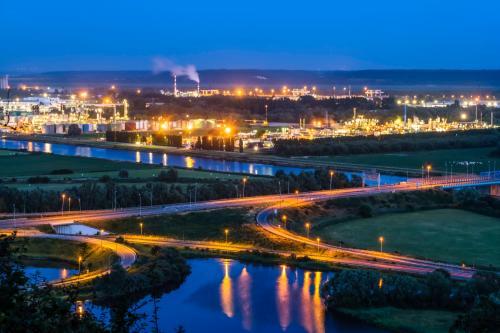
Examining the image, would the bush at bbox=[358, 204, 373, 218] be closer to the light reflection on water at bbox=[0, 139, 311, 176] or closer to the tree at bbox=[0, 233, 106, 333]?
the light reflection on water at bbox=[0, 139, 311, 176]

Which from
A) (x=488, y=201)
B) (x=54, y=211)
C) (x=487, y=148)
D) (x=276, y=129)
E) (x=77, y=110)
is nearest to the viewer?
(x=54, y=211)

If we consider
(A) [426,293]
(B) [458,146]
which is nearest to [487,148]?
(B) [458,146]

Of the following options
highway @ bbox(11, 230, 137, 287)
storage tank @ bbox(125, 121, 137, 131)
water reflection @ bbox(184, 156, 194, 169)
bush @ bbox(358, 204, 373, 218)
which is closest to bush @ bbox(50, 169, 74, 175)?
water reflection @ bbox(184, 156, 194, 169)

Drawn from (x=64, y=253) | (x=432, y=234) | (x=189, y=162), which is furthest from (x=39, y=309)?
(x=189, y=162)

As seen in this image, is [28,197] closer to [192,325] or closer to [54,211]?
[54,211]

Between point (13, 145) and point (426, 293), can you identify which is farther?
point (13, 145)

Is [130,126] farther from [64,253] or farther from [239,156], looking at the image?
[64,253]

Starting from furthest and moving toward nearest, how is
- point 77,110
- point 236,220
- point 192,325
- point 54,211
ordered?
point 77,110
point 54,211
point 236,220
point 192,325
